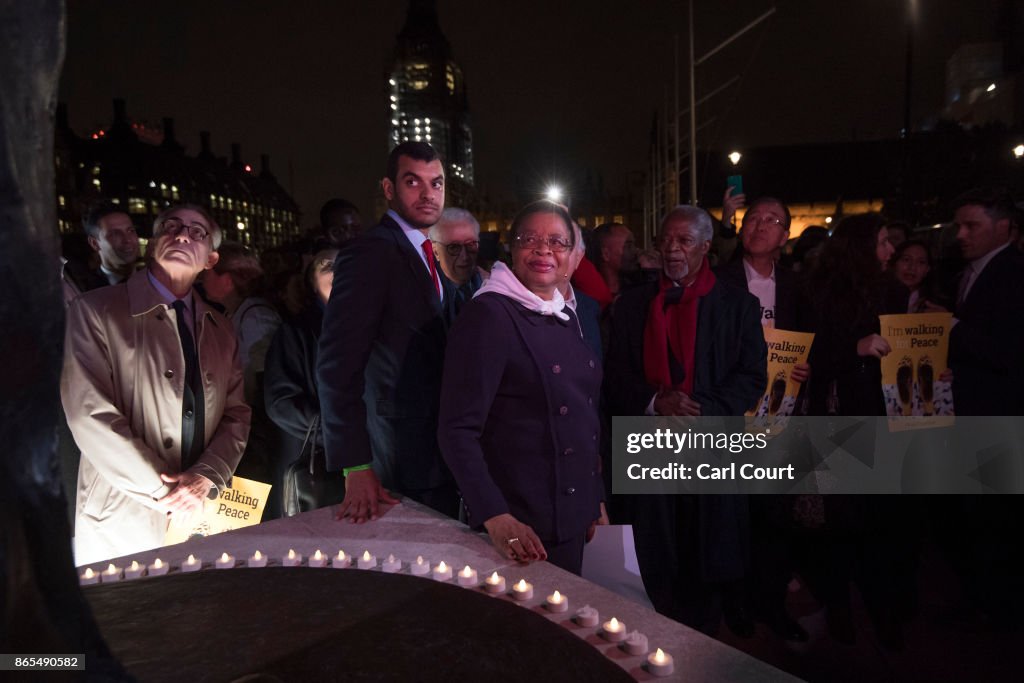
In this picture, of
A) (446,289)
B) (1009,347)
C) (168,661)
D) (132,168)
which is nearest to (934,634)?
Result: (1009,347)

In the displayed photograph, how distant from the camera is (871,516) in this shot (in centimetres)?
373

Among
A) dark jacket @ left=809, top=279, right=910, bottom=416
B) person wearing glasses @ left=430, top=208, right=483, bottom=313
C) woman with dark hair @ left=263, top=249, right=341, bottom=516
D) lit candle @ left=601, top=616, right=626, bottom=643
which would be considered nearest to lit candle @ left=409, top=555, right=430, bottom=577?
lit candle @ left=601, top=616, right=626, bottom=643

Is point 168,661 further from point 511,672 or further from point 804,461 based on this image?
point 804,461

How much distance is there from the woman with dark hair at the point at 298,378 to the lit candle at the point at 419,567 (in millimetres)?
1609

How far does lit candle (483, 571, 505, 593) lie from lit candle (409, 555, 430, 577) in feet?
0.59

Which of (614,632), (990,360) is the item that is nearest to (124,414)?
(614,632)

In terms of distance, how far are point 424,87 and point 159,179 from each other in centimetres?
4319

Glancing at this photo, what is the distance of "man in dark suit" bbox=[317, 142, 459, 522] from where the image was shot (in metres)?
2.79

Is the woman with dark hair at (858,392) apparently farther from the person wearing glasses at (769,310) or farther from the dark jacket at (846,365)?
the person wearing glasses at (769,310)

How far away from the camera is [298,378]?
12.3ft

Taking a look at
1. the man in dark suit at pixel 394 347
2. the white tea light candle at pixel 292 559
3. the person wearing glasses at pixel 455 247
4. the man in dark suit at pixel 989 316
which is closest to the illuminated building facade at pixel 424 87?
the person wearing glasses at pixel 455 247

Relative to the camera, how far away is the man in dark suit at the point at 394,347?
9.16 feet

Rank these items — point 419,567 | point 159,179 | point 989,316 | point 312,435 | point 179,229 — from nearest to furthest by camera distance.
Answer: point 419,567 < point 179,229 < point 312,435 < point 989,316 < point 159,179

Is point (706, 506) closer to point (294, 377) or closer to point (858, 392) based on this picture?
point (858, 392)
